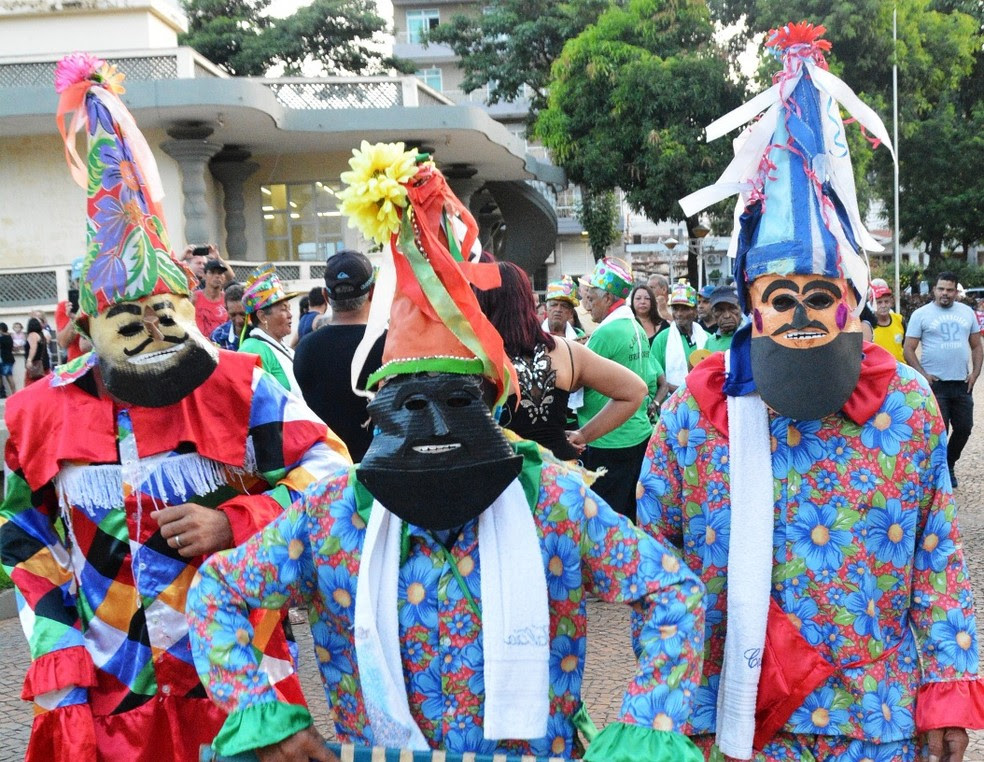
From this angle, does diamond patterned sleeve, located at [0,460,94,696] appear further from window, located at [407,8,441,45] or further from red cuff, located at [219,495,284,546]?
window, located at [407,8,441,45]

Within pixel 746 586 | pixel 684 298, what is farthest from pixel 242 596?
pixel 684 298

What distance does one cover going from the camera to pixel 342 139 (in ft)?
70.5

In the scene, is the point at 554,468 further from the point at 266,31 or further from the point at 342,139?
the point at 266,31

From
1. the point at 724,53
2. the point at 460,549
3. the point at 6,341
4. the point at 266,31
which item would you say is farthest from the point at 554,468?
the point at 266,31

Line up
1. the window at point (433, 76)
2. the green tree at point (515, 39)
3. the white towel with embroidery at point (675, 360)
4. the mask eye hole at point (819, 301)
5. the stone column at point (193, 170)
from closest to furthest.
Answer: the mask eye hole at point (819, 301), the white towel with embroidery at point (675, 360), the stone column at point (193, 170), the green tree at point (515, 39), the window at point (433, 76)

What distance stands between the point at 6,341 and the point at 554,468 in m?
18.5

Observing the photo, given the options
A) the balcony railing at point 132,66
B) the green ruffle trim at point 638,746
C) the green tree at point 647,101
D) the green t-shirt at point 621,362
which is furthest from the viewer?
the green tree at point 647,101

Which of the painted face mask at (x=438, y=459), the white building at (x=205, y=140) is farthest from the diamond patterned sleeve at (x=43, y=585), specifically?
the white building at (x=205, y=140)

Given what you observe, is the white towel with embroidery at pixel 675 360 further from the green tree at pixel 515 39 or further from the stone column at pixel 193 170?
the green tree at pixel 515 39

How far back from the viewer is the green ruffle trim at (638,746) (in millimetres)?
2014

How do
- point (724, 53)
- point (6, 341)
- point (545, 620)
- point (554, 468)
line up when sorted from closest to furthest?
point (545, 620)
point (554, 468)
point (6, 341)
point (724, 53)

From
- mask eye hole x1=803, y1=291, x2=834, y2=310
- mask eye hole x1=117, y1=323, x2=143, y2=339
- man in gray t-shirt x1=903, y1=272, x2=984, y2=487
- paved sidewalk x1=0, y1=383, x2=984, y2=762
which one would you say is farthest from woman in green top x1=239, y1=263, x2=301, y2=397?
man in gray t-shirt x1=903, y1=272, x2=984, y2=487

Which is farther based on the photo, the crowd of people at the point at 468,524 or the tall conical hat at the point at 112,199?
the tall conical hat at the point at 112,199

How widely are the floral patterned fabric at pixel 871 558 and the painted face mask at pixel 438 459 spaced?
74 cm
